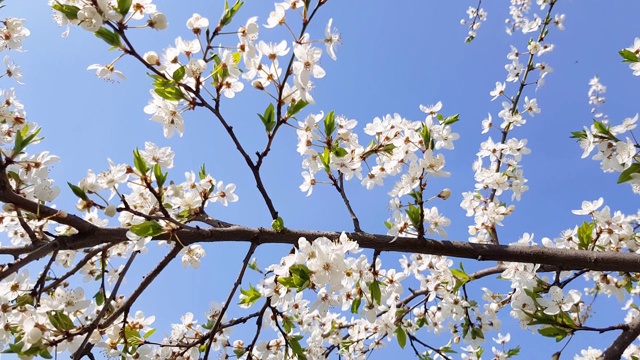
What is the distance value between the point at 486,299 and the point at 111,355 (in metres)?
3.26

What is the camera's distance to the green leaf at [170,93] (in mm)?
2725

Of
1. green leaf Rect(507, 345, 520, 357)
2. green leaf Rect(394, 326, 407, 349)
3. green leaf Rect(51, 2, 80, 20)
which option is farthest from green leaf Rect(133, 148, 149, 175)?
green leaf Rect(507, 345, 520, 357)

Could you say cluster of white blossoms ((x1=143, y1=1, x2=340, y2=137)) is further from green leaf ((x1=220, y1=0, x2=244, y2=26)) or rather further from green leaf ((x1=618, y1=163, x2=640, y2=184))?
green leaf ((x1=618, y1=163, x2=640, y2=184))

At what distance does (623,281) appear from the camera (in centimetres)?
387

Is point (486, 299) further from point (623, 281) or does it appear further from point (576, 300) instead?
point (576, 300)

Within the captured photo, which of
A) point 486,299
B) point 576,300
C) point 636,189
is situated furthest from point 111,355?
point 636,189

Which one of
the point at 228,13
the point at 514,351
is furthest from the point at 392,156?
the point at 514,351

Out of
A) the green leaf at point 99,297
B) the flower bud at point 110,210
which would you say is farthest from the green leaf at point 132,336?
the flower bud at point 110,210

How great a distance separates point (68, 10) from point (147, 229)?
1182mm

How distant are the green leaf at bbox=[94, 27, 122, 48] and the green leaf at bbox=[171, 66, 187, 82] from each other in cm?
32

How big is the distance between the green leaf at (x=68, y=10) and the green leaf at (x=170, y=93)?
528mm

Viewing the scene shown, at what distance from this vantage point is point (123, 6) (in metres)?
2.46

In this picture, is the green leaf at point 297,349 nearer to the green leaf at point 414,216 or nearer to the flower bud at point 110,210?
the green leaf at point 414,216

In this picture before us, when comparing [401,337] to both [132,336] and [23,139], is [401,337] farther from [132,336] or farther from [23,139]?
[23,139]
